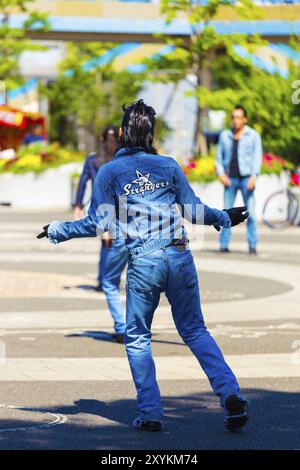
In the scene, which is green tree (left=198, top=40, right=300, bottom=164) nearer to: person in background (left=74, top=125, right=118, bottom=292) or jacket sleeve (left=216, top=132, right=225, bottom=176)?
jacket sleeve (left=216, top=132, right=225, bottom=176)

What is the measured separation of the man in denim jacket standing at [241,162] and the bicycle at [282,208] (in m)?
5.21

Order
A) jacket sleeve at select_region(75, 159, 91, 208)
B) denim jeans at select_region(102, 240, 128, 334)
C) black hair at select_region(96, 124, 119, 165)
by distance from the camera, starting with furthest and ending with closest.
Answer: jacket sleeve at select_region(75, 159, 91, 208), black hair at select_region(96, 124, 119, 165), denim jeans at select_region(102, 240, 128, 334)

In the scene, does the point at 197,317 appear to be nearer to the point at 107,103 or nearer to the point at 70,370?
the point at 70,370

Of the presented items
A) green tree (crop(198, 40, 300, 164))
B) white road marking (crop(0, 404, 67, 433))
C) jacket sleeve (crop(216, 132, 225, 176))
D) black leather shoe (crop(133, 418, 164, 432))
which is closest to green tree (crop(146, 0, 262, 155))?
green tree (crop(198, 40, 300, 164))

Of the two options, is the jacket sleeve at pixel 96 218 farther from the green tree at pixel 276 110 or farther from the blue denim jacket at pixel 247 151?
the green tree at pixel 276 110

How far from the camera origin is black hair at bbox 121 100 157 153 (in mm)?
7219

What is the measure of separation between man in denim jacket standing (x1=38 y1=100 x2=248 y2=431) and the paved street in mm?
322

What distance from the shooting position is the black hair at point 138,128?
23.7 ft

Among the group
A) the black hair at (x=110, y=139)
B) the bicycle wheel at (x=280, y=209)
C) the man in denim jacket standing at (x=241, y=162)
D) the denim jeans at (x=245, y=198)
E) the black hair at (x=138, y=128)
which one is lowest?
the bicycle wheel at (x=280, y=209)

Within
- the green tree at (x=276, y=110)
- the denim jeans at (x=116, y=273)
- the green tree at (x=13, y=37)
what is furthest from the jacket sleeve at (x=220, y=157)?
the green tree at (x=13, y=37)

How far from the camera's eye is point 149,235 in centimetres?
713

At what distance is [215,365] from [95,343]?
11.5 feet

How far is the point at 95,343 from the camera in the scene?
→ 34.7 ft
